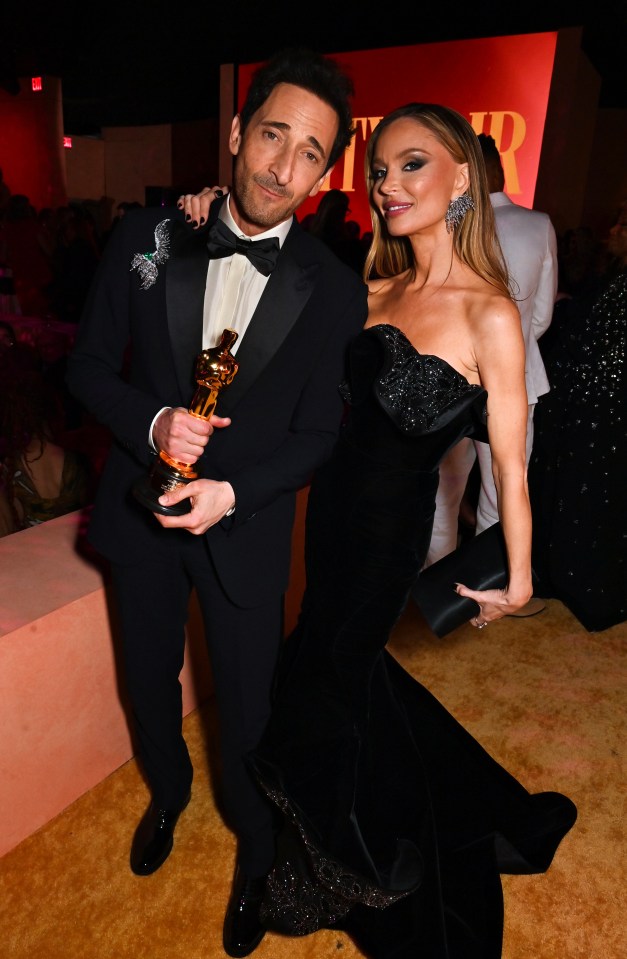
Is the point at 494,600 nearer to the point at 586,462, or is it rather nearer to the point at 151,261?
the point at 151,261

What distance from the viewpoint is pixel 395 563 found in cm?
171

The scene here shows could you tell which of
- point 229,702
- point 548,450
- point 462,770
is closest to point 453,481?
point 548,450

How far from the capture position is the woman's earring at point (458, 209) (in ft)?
5.67

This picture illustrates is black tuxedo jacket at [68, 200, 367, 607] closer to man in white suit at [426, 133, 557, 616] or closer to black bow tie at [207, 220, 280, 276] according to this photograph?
black bow tie at [207, 220, 280, 276]

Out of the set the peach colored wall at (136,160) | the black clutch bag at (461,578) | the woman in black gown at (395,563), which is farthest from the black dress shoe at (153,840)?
the peach colored wall at (136,160)

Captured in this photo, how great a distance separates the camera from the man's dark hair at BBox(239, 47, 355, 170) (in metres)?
1.52

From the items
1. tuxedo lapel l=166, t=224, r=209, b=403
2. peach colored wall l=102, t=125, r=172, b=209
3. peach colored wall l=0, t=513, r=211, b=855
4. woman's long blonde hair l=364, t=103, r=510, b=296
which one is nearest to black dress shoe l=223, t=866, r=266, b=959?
peach colored wall l=0, t=513, r=211, b=855

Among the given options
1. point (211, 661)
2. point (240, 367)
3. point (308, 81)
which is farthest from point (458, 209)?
point (211, 661)

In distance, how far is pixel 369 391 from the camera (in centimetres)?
169

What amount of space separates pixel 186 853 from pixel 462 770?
2.92 ft

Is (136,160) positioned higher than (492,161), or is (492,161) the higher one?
(136,160)

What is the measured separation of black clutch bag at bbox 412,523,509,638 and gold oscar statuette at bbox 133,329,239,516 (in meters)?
0.79

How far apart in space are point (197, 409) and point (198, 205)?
69 centimetres

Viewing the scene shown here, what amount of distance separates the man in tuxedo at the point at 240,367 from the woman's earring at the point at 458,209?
309mm
